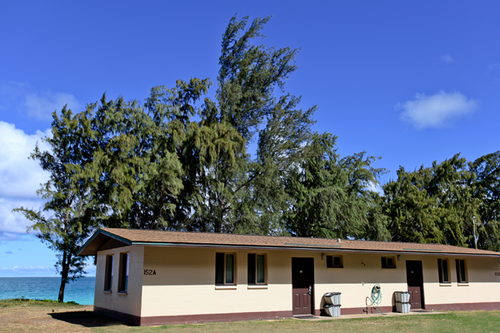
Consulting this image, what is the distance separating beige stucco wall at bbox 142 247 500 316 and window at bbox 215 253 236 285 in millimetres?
247

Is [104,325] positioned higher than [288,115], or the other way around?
[288,115]

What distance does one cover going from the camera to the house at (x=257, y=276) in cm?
1387

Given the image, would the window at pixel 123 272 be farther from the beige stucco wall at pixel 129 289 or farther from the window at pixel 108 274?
the window at pixel 108 274

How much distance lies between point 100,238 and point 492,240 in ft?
119

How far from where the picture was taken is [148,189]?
89.5ft

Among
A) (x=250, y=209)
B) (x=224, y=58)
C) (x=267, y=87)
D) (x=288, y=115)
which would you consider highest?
(x=224, y=58)

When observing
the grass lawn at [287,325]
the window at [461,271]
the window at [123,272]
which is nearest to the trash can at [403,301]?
the grass lawn at [287,325]

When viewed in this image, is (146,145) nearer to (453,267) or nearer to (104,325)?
(104,325)

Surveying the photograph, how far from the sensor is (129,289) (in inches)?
568

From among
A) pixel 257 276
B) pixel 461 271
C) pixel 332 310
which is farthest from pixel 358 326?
pixel 461 271

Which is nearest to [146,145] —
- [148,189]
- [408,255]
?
[148,189]

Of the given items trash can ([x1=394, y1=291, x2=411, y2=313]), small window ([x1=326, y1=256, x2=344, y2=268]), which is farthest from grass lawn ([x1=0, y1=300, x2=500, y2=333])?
small window ([x1=326, y1=256, x2=344, y2=268])

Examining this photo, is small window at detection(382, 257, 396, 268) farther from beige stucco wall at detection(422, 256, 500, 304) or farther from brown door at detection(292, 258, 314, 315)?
brown door at detection(292, 258, 314, 315)

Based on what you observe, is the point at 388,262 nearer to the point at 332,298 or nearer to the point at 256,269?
the point at 332,298
